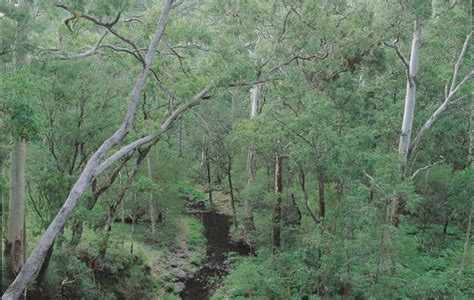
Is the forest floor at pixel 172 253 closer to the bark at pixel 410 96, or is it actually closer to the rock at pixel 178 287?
the rock at pixel 178 287

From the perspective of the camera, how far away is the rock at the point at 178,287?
54.6 feet

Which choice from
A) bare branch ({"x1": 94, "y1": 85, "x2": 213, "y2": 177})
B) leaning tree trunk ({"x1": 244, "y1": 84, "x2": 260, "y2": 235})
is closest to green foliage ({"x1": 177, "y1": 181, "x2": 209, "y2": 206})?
leaning tree trunk ({"x1": 244, "y1": 84, "x2": 260, "y2": 235})

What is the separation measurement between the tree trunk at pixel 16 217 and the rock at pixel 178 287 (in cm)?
682

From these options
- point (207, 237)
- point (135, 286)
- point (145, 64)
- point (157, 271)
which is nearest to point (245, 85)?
point (145, 64)

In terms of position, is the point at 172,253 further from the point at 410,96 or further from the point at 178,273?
the point at 410,96

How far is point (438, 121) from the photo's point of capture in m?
18.2

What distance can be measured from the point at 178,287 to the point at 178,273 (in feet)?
4.33

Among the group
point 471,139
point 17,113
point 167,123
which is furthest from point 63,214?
point 471,139

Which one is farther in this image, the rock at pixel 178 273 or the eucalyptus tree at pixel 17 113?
the rock at pixel 178 273

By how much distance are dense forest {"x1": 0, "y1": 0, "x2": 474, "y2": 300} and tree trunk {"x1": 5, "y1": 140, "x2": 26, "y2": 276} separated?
0.10 feet

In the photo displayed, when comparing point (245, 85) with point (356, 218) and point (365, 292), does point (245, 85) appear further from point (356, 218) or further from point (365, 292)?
point (365, 292)

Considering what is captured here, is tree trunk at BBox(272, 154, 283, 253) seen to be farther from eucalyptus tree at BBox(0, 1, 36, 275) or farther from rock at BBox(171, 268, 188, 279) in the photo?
eucalyptus tree at BBox(0, 1, 36, 275)

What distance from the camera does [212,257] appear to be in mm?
20672

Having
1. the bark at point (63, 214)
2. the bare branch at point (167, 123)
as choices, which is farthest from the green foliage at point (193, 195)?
the bark at point (63, 214)
